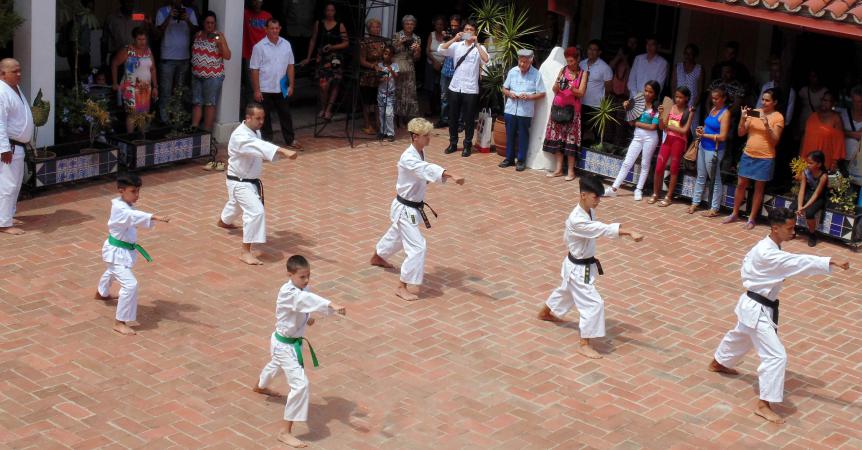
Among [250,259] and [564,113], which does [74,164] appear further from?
[564,113]

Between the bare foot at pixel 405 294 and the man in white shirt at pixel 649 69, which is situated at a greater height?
the man in white shirt at pixel 649 69

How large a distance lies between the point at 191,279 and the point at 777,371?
5.41m

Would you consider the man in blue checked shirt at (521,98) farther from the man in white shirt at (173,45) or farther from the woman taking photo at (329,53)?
the man in white shirt at (173,45)

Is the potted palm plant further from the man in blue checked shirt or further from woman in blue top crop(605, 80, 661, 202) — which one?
woman in blue top crop(605, 80, 661, 202)

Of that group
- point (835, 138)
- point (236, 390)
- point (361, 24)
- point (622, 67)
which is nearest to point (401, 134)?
point (361, 24)

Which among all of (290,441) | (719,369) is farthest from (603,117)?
(290,441)

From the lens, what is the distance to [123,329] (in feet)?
31.8

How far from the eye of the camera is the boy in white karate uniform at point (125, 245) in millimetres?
9648

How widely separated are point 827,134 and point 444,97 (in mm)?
5951

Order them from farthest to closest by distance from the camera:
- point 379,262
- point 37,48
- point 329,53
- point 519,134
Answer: point 329,53
point 519,134
point 37,48
point 379,262

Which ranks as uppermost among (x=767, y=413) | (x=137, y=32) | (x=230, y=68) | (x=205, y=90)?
(x=137, y=32)

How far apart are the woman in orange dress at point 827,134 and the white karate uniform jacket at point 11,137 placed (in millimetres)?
8709

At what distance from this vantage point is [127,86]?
1426 centimetres

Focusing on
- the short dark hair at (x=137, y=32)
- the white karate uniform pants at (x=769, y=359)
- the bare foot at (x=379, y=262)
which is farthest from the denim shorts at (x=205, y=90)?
the white karate uniform pants at (x=769, y=359)
